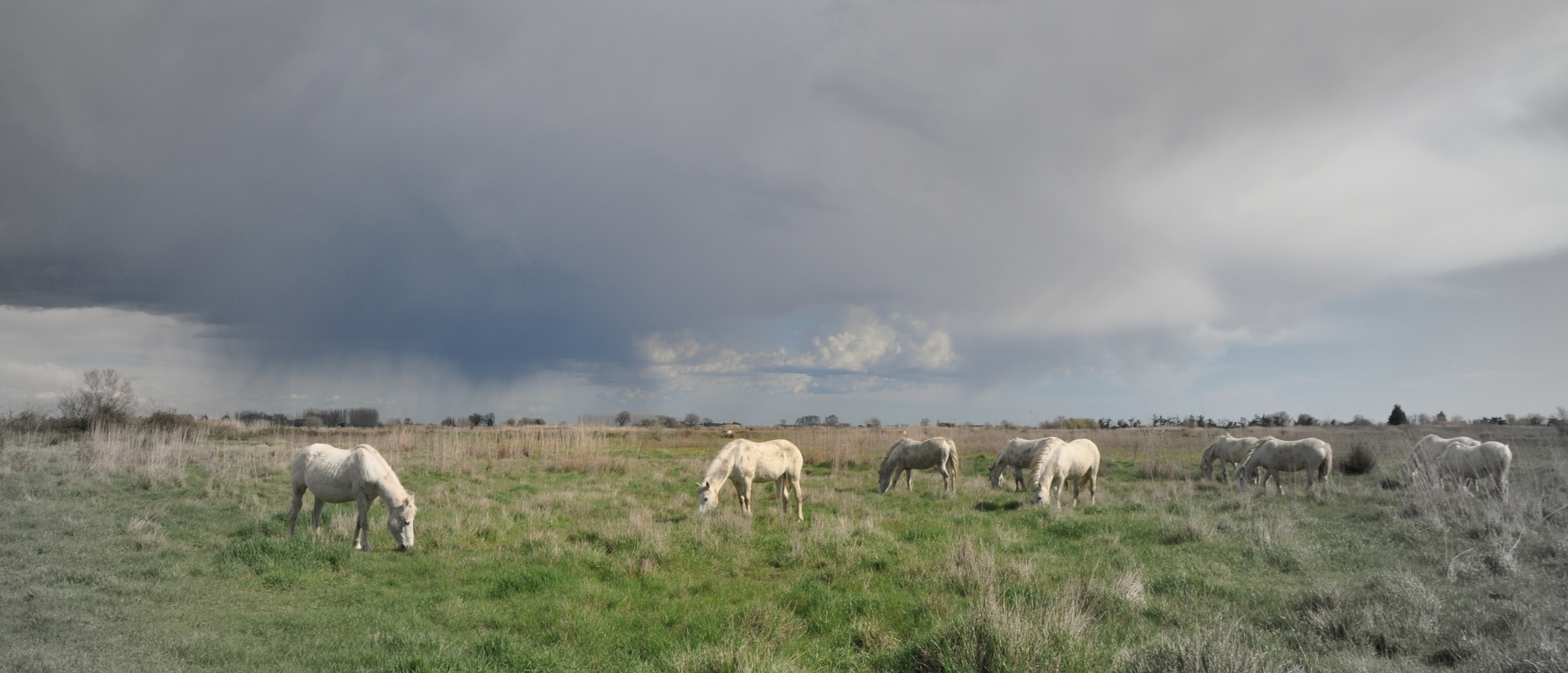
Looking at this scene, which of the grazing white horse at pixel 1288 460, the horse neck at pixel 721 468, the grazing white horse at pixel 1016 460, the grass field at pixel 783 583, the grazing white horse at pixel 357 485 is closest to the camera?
the grass field at pixel 783 583

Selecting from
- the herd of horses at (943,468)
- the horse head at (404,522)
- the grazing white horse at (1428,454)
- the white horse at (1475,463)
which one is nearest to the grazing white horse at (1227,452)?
the herd of horses at (943,468)

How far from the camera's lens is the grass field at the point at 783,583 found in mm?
5895

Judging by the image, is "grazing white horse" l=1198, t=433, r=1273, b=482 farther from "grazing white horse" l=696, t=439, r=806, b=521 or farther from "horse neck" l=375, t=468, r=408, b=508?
"horse neck" l=375, t=468, r=408, b=508

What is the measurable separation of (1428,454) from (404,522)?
2730cm

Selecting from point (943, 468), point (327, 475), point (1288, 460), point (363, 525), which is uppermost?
point (327, 475)

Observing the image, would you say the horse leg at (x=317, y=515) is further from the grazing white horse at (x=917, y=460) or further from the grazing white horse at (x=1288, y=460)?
the grazing white horse at (x=1288, y=460)

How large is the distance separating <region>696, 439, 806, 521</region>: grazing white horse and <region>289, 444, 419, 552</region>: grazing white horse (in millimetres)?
5494

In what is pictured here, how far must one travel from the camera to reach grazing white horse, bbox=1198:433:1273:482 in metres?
24.2

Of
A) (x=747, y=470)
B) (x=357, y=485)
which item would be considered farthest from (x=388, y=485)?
(x=747, y=470)

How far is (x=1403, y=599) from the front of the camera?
696 cm

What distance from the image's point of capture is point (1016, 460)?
2056 centimetres

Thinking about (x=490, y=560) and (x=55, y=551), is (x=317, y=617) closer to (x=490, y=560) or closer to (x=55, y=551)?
(x=490, y=560)

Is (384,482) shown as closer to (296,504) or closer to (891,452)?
(296,504)

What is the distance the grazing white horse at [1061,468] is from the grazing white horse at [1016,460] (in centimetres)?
192
